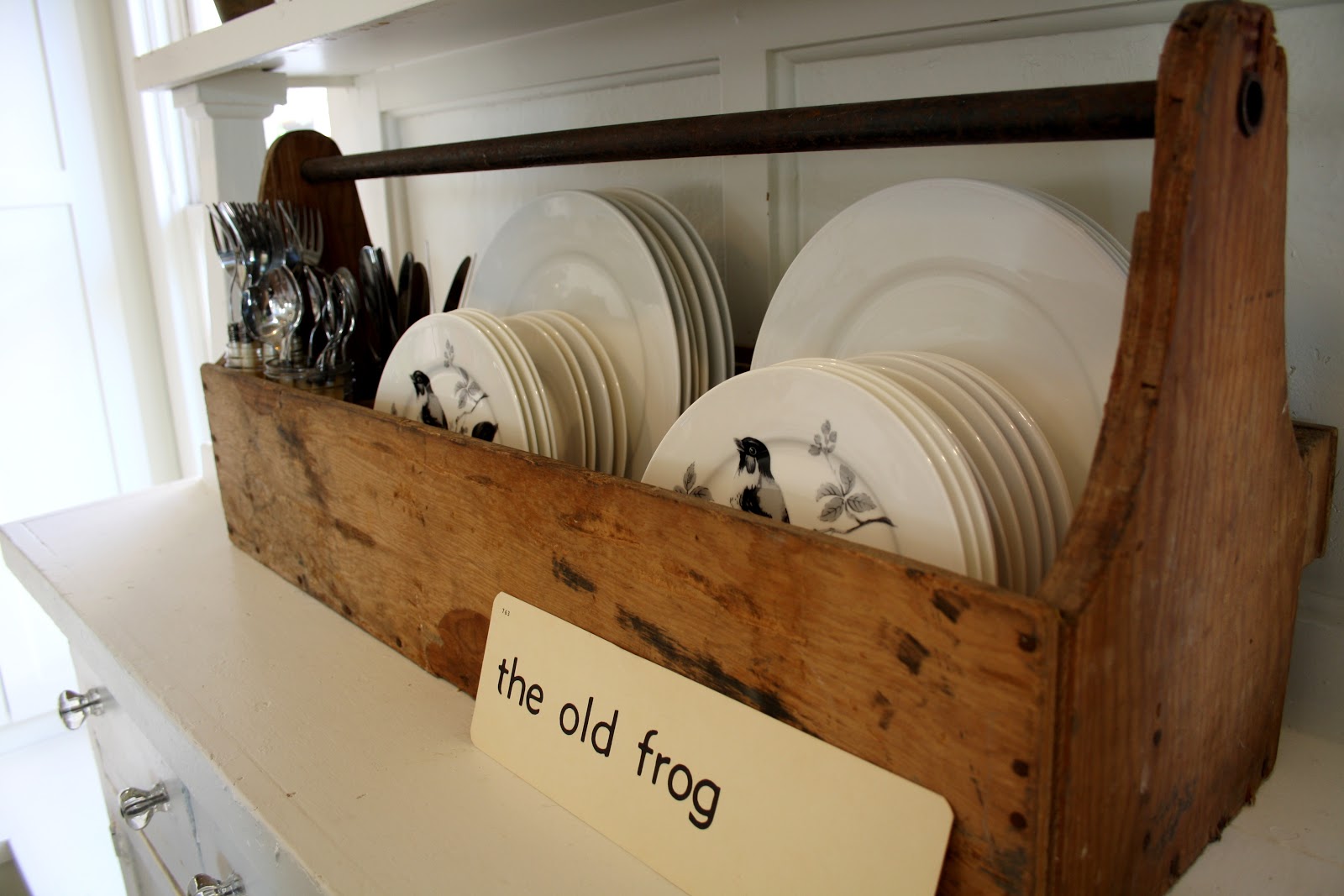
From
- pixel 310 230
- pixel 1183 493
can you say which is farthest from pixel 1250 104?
pixel 310 230

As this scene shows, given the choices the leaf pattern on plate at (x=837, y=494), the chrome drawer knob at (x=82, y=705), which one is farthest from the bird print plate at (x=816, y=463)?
the chrome drawer knob at (x=82, y=705)

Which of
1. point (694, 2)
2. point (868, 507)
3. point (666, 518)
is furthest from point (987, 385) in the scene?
point (694, 2)

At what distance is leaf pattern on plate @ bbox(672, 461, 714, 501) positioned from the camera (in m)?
0.63

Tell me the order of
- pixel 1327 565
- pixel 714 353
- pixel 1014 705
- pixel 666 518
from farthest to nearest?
pixel 714 353, pixel 1327 565, pixel 666 518, pixel 1014 705

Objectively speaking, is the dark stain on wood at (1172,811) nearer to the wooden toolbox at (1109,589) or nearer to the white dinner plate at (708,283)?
the wooden toolbox at (1109,589)

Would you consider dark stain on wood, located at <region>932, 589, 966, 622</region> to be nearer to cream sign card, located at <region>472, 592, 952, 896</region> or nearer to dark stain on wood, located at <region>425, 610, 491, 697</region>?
cream sign card, located at <region>472, 592, 952, 896</region>

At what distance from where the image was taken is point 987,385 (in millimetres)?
585

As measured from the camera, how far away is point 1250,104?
0.43 m

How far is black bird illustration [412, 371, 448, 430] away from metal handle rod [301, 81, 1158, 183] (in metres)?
0.20

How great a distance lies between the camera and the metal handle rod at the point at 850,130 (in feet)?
1.63

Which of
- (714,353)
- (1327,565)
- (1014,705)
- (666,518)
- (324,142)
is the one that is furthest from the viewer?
(324,142)

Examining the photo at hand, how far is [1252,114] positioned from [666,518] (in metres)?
0.33

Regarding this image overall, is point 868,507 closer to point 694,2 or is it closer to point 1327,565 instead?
point 1327,565

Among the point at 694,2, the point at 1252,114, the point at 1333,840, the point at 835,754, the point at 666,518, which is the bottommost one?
the point at 1333,840
